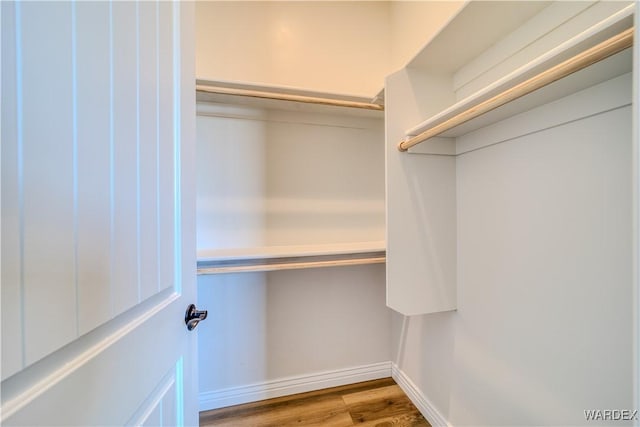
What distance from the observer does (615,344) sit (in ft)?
2.24

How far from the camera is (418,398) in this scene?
1.51 metres

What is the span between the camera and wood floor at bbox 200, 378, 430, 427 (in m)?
1.42

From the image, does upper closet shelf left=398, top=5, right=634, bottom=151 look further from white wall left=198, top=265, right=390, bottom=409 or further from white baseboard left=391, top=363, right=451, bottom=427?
white baseboard left=391, top=363, right=451, bottom=427

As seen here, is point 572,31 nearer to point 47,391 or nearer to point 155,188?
point 155,188

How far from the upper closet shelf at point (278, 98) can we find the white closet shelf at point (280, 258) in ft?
2.67

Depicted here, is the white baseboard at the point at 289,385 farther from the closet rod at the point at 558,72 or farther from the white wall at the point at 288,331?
the closet rod at the point at 558,72

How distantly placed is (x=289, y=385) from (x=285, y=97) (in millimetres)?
1760

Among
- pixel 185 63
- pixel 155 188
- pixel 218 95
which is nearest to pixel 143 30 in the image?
pixel 185 63

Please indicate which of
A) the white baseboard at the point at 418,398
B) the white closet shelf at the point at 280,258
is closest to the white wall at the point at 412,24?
the white closet shelf at the point at 280,258

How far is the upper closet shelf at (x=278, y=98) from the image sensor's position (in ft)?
4.13

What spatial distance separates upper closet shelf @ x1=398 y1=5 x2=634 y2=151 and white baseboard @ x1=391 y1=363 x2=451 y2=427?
1.47m

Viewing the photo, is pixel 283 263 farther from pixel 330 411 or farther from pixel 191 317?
pixel 330 411

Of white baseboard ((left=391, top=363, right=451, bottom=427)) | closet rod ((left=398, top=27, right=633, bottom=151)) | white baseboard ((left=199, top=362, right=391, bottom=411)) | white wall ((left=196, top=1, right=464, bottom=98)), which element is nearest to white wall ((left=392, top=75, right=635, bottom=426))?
white baseboard ((left=391, top=363, right=451, bottom=427))

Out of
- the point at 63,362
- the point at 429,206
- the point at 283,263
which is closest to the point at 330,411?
the point at 283,263
